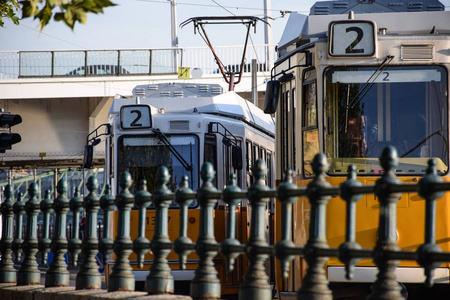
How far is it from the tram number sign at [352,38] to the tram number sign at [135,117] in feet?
16.3

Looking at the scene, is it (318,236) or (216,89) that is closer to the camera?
(318,236)

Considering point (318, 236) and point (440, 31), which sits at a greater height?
point (440, 31)

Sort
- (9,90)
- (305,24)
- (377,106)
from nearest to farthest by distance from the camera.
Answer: (377,106) < (305,24) < (9,90)

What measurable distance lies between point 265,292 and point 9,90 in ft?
75.7

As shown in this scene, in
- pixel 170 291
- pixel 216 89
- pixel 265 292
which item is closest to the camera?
pixel 265 292

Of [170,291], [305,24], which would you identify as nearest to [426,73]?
[305,24]

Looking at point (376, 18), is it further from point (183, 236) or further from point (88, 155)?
point (88, 155)

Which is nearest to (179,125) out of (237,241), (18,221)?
(18,221)

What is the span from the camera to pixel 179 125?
14195 millimetres

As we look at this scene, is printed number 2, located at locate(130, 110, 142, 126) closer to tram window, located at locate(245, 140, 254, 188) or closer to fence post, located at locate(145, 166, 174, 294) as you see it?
tram window, located at locate(245, 140, 254, 188)

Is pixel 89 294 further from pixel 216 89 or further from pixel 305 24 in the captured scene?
pixel 216 89

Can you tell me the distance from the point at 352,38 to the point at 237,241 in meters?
4.28

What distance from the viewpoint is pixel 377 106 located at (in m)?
9.43

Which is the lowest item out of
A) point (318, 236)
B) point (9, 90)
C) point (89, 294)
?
point (89, 294)
